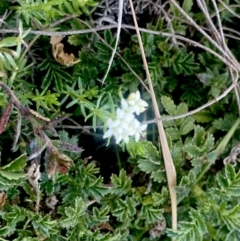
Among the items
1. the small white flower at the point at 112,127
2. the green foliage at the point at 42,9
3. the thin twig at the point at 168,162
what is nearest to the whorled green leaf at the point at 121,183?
the thin twig at the point at 168,162

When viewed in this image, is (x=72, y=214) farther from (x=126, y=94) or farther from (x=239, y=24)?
(x=239, y=24)

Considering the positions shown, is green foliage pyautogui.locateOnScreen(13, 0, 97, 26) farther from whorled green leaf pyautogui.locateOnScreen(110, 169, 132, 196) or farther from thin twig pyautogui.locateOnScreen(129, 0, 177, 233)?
whorled green leaf pyautogui.locateOnScreen(110, 169, 132, 196)

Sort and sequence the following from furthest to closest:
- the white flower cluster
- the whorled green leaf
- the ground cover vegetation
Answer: the whorled green leaf
the ground cover vegetation
the white flower cluster

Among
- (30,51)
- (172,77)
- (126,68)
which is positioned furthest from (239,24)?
(30,51)

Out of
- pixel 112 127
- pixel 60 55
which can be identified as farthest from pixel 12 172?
pixel 60 55

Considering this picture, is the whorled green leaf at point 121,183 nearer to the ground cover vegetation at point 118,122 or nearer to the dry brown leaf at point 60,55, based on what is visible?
the ground cover vegetation at point 118,122

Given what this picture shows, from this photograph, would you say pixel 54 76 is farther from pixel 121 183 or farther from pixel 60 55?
pixel 121 183

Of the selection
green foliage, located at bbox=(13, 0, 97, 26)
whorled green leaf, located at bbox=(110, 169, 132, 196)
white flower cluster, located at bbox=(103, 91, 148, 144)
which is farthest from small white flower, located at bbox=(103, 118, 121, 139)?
green foliage, located at bbox=(13, 0, 97, 26)

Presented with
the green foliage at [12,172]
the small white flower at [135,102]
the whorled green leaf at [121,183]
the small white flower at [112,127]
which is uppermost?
the small white flower at [135,102]
